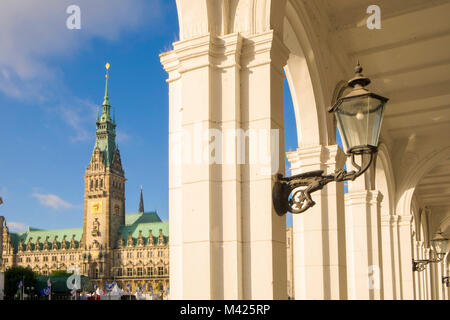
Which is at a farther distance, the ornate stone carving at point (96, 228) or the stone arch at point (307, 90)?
the ornate stone carving at point (96, 228)

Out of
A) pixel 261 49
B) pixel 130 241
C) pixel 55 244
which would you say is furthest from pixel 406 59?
pixel 55 244

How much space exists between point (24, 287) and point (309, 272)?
327 feet

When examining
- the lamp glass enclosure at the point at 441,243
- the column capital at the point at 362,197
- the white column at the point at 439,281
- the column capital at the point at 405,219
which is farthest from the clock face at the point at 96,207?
the column capital at the point at 362,197

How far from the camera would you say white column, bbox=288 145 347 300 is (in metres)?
7.53

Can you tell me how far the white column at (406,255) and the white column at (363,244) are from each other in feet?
14.8

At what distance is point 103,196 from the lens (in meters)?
129

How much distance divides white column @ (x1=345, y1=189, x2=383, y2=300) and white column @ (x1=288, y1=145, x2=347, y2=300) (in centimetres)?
329

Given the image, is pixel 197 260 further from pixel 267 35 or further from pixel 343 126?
pixel 267 35

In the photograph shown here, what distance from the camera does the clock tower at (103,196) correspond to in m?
125

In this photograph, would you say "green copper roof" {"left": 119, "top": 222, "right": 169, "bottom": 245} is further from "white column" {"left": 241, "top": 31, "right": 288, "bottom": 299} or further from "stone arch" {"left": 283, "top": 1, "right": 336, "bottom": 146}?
"white column" {"left": 241, "top": 31, "right": 288, "bottom": 299}

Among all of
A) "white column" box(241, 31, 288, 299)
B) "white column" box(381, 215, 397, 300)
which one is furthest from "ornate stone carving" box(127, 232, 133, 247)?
"white column" box(241, 31, 288, 299)

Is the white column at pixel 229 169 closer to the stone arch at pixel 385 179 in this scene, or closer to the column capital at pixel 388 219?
the stone arch at pixel 385 179

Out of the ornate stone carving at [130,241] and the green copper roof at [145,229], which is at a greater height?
the green copper roof at [145,229]
